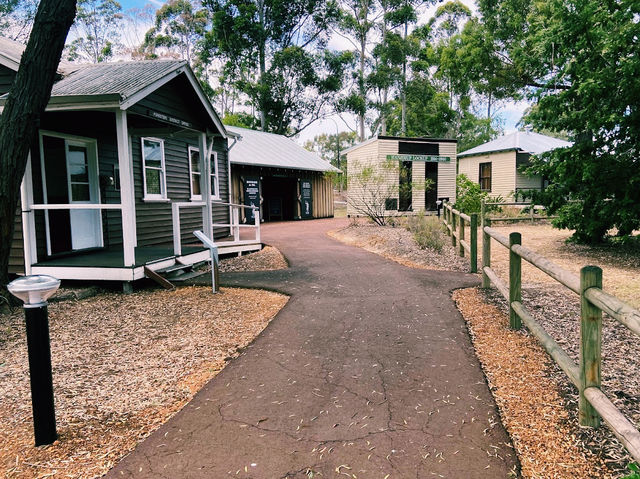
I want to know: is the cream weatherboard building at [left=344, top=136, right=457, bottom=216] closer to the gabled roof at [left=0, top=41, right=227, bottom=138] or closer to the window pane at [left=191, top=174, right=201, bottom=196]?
the window pane at [left=191, top=174, right=201, bottom=196]

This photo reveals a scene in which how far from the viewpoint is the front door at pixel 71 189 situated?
8312 mm

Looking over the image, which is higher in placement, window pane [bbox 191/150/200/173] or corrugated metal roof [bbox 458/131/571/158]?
corrugated metal roof [bbox 458/131/571/158]

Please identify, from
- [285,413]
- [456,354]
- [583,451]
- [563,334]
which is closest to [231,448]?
[285,413]

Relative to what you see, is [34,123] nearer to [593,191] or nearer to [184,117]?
[184,117]

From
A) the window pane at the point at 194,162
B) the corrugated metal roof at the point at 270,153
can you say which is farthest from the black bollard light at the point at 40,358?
the corrugated metal roof at the point at 270,153

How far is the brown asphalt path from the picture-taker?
8.94 ft

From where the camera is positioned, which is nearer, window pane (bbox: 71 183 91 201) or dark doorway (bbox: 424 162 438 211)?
window pane (bbox: 71 183 91 201)

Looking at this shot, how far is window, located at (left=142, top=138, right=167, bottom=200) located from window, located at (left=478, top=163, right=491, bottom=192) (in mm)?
21305

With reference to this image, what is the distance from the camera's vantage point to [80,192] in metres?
9.14

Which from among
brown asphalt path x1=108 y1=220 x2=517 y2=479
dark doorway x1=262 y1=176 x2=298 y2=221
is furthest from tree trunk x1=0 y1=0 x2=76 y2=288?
dark doorway x1=262 y1=176 x2=298 y2=221

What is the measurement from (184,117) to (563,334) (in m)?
7.52

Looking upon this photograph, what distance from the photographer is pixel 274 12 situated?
106 feet

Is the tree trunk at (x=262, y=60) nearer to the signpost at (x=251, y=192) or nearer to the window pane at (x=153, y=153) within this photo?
the signpost at (x=251, y=192)

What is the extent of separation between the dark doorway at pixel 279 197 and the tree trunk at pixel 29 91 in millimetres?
17805
